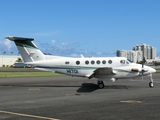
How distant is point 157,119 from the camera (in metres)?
9.73

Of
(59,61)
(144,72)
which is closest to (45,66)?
(59,61)

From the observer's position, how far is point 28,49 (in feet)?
83.0

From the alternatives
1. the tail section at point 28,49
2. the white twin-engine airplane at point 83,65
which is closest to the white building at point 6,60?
the tail section at point 28,49

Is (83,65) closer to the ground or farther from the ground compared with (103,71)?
farther from the ground

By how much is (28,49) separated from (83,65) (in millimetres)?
6010

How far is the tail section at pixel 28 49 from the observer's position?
2500 cm

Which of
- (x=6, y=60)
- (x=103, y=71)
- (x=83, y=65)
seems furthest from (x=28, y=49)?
(x=6, y=60)

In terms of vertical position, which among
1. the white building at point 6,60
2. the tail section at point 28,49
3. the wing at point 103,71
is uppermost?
the white building at point 6,60

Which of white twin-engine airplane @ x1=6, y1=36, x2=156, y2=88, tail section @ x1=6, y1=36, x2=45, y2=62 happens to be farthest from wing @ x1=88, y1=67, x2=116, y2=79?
tail section @ x1=6, y1=36, x2=45, y2=62

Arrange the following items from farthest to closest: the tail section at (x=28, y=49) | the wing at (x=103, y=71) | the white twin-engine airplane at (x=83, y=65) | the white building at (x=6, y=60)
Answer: the white building at (x=6, y=60) → the tail section at (x=28, y=49) → the white twin-engine airplane at (x=83, y=65) → the wing at (x=103, y=71)

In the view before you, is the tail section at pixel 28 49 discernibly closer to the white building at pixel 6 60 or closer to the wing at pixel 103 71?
the wing at pixel 103 71

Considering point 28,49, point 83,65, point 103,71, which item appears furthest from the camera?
point 28,49

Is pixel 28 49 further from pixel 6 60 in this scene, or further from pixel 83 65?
pixel 6 60

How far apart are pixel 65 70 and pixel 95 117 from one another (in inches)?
591
